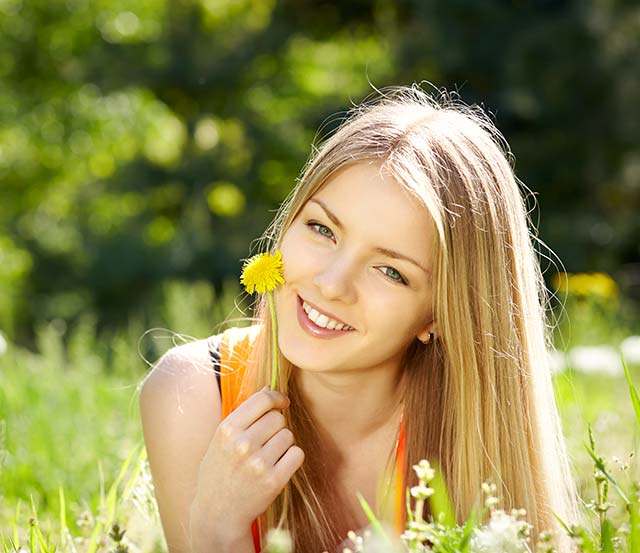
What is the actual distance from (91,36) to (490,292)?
13117 millimetres

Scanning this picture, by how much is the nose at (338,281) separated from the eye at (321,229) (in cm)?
11

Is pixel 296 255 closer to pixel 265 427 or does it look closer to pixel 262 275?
pixel 262 275

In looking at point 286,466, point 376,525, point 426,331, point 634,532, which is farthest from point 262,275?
point 634,532

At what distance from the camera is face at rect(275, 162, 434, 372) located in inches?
74.3

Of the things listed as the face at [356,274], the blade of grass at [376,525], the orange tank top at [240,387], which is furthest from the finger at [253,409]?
the blade of grass at [376,525]

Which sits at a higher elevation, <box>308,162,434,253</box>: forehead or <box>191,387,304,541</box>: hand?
<box>308,162,434,253</box>: forehead

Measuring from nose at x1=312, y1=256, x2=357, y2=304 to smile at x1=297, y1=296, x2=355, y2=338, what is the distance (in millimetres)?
56

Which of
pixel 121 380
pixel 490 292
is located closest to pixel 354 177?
pixel 490 292

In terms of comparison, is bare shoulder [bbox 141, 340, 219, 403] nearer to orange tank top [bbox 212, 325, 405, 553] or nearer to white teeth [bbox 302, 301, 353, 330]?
orange tank top [bbox 212, 325, 405, 553]

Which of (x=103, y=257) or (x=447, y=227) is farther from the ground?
(x=103, y=257)

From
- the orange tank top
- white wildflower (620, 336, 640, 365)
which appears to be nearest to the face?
the orange tank top

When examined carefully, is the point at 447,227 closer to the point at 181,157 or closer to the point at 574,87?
the point at 574,87

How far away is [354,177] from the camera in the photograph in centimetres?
198

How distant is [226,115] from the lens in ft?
40.6
